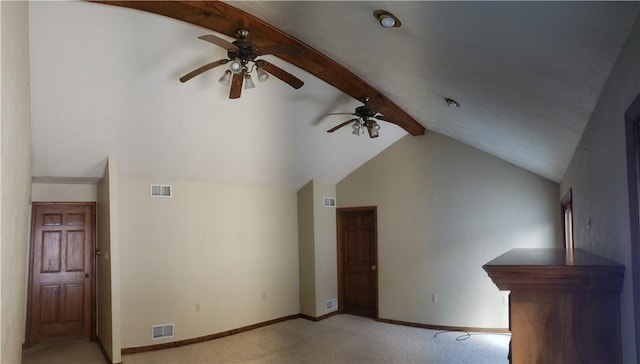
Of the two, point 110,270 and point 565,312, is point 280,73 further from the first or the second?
point 110,270

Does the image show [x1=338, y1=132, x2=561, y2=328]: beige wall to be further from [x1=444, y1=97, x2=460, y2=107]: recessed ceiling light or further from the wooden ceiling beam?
[x1=444, y1=97, x2=460, y2=107]: recessed ceiling light

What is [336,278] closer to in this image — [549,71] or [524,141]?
[524,141]

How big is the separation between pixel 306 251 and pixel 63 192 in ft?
11.9

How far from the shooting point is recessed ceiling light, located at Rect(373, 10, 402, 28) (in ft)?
7.59

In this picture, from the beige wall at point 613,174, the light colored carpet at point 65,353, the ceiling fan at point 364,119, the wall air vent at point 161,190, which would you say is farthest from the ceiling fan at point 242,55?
the light colored carpet at point 65,353

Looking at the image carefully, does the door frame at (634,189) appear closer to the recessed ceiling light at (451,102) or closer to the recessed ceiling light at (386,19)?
the recessed ceiling light at (386,19)

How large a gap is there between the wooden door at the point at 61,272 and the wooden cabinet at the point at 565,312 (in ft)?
18.4

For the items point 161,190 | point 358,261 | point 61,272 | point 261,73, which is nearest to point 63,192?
point 61,272

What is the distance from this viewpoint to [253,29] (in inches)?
129

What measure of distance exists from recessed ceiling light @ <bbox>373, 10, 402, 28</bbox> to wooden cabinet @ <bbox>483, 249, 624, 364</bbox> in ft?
4.70

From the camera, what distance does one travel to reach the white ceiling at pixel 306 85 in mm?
1979

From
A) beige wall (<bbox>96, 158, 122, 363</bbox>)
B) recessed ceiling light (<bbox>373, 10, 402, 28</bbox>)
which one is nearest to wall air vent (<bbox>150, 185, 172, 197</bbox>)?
beige wall (<bbox>96, 158, 122, 363</bbox>)

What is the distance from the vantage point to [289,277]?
6.97 m

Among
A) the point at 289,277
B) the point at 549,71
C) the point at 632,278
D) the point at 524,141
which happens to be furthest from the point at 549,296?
the point at 289,277
